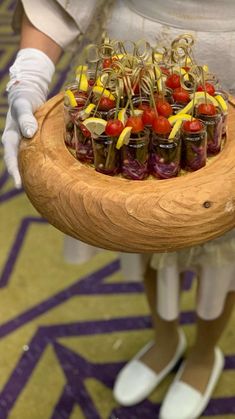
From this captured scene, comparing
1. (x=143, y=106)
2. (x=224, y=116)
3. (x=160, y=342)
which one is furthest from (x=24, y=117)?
(x=160, y=342)

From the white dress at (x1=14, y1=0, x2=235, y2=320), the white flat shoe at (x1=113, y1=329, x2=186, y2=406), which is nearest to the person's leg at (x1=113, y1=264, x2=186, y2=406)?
the white flat shoe at (x1=113, y1=329, x2=186, y2=406)

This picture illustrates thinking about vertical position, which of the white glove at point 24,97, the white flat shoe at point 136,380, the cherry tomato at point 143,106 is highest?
the cherry tomato at point 143,106

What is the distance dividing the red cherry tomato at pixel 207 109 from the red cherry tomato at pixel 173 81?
55 mm

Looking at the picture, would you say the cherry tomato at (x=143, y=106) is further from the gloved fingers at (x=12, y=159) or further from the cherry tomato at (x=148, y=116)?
the gloved fingers at (x=12, y=159)

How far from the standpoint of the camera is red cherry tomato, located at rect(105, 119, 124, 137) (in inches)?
30.6

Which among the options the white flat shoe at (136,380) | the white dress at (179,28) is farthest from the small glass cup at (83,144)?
the white flat shoe at (136,380)

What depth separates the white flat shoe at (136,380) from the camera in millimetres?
1337

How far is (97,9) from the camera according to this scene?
1.02 metres

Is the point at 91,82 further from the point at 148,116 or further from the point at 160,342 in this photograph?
the point at 160,342

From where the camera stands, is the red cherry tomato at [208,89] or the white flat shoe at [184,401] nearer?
the red cherry tomato at [208,89]

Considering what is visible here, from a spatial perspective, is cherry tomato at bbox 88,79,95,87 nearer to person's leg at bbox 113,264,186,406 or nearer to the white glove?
the white glove

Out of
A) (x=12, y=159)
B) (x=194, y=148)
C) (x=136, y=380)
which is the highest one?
(x=194, y=148)

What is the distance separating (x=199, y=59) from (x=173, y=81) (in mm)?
132

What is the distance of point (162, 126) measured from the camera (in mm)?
776
